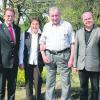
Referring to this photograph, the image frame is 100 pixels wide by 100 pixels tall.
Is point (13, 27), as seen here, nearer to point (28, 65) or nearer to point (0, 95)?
point (28, 65)

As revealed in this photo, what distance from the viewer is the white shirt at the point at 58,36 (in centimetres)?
698

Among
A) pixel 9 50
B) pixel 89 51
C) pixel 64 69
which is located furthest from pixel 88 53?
pixel 9 50

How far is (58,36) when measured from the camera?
6969mm

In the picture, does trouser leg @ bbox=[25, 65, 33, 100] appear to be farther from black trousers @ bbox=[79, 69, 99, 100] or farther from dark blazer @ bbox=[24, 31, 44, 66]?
black trousers @ bbox=[79, 69, 99, 100]

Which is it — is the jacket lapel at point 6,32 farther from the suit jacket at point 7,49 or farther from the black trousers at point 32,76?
the black trousers at point 32,76

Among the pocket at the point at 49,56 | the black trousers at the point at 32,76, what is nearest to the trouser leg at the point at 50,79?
the pocket at the point at 49,56

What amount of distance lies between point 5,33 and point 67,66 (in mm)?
1234

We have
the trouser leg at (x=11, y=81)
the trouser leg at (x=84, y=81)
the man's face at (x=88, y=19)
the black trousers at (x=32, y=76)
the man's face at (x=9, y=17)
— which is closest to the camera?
the man's face at (x=88, y=19)

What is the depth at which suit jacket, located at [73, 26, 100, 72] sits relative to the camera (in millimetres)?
6812

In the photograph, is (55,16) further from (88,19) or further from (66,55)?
(66,55)

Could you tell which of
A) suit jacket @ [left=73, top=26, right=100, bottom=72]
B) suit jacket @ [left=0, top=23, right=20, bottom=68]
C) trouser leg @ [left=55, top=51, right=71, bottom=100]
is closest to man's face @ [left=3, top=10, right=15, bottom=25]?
suit jacket @ [left=0, top=23, right=20, bottom=68]

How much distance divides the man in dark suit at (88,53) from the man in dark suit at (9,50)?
1076 mm

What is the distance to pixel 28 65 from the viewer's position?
24.2ft

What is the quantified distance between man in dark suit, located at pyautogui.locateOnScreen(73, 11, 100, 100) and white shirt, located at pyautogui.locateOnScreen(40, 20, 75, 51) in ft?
0.58
